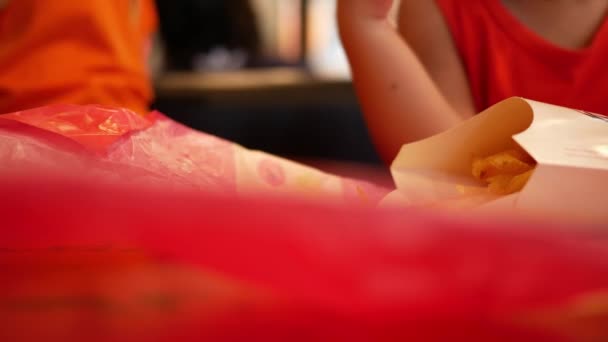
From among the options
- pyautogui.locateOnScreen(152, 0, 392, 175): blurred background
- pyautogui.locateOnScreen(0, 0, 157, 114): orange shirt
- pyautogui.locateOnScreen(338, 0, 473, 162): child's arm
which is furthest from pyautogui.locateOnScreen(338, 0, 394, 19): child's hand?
pyautogui.locateOnScreen(0, 0, 157, 114): orange shirt

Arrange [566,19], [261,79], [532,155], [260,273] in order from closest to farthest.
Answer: [260,273], [532,155], [566,19], [261,79]

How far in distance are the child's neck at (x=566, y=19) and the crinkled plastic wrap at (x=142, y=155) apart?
10.2 inches

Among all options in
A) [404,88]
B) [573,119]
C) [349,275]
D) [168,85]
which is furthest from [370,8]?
[168,85]

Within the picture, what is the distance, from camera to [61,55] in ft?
2.10

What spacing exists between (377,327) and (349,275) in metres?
0.02

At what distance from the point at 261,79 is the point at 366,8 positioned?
0.74 metres

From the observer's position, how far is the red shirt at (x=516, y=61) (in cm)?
56

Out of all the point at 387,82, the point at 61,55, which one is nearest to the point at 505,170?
the point at 387,82

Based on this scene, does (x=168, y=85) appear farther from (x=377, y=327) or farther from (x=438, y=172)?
(x=377, y=327)

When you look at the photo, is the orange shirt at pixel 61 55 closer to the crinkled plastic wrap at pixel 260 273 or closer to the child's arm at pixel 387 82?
the child's arm at pixel 387 82

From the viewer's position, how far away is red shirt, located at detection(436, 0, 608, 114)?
1.84ft

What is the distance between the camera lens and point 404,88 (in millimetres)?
488

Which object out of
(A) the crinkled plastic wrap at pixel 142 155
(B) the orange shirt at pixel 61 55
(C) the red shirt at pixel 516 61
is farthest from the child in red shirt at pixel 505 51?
(B) the orange shirt at pixel 61 55

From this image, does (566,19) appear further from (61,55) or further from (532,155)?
(61,55)
